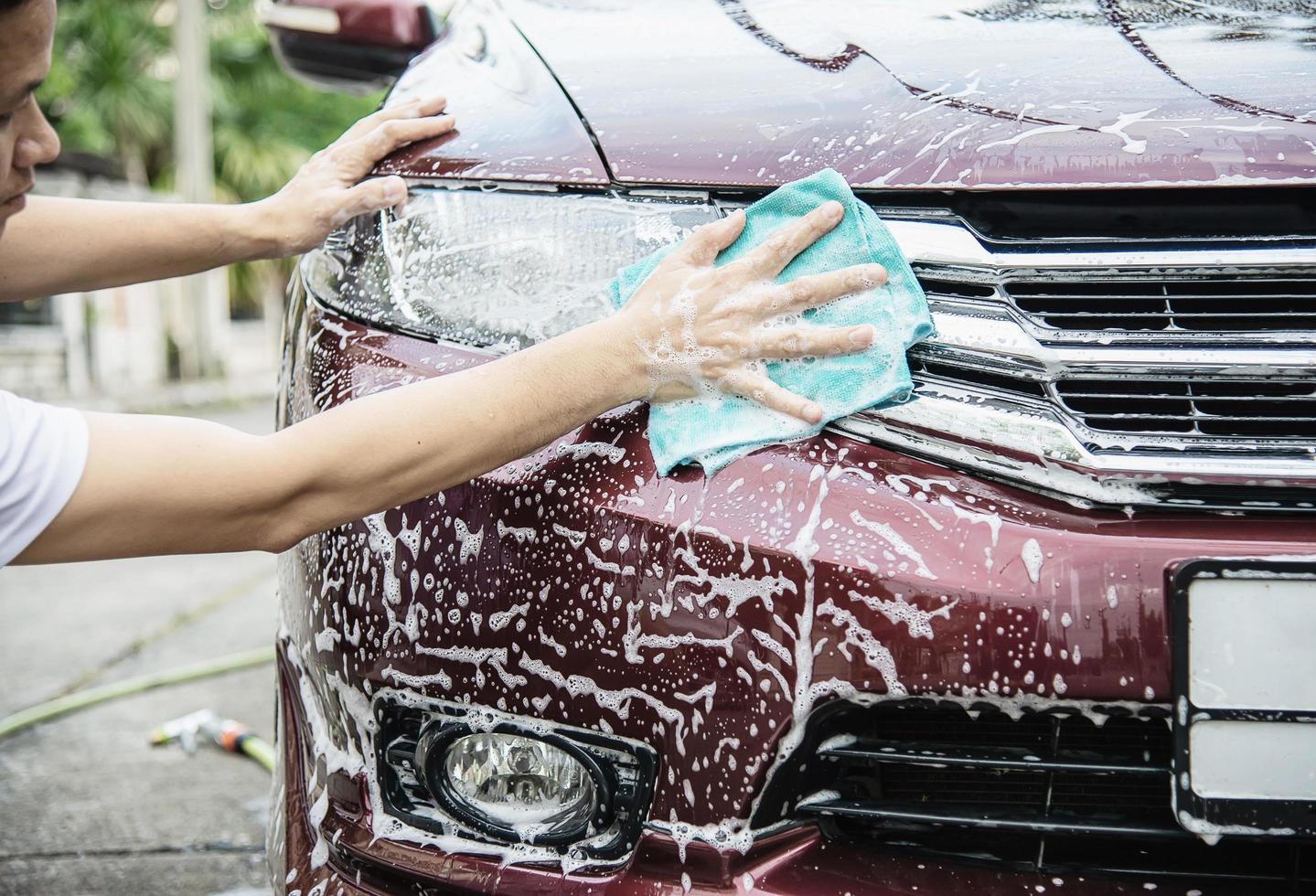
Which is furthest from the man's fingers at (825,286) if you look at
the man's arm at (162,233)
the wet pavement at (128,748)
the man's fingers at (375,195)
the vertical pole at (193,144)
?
the vertical pole at (193,144)

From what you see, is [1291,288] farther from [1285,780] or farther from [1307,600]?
[1285,780]

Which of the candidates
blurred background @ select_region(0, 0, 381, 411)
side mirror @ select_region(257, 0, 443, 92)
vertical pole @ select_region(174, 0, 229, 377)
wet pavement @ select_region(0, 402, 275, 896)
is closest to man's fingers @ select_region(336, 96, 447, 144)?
side mirror @ select_region(257, 0, 443, 92)

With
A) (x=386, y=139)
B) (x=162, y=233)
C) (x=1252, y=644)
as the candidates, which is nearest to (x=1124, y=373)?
(x=1252, y=644)

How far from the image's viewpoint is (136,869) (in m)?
2.31

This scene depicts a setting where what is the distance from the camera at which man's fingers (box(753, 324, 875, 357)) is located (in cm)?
121

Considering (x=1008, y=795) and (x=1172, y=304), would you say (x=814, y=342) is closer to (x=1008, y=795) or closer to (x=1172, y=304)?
(x=1172, y=304)

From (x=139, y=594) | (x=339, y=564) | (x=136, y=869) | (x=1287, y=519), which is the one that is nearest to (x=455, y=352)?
(x=339, y=564)

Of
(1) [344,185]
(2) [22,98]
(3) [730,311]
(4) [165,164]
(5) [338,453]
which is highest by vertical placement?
(2) [22,98]

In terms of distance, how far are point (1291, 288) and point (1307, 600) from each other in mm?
301

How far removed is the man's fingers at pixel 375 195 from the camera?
1457mm

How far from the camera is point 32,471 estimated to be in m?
1.17

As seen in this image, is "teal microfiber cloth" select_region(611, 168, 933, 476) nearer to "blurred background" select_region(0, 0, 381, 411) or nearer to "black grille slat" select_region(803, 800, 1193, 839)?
"black grille slat" select_region(803, 800, 1193, 839)

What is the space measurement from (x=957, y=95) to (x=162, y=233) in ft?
4.02

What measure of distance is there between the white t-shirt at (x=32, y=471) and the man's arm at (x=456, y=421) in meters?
0.02
